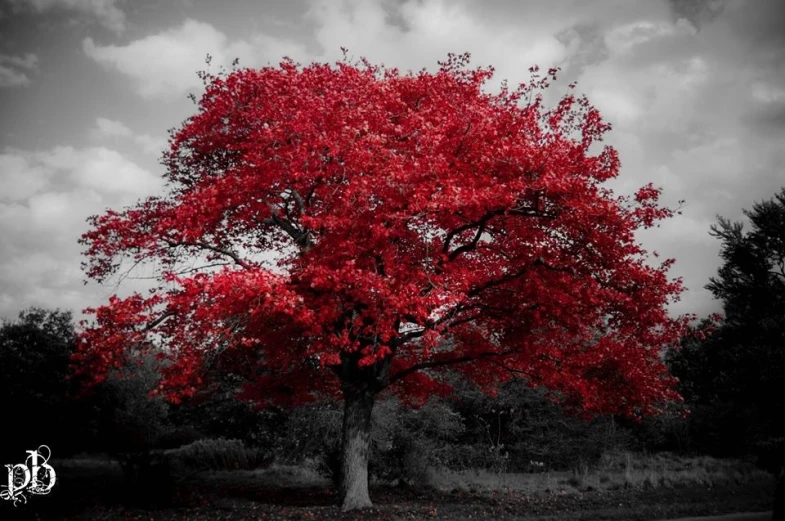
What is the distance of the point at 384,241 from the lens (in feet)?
37.1

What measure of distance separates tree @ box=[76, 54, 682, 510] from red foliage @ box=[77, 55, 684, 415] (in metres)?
0.06

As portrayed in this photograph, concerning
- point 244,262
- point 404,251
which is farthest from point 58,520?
point 404,251

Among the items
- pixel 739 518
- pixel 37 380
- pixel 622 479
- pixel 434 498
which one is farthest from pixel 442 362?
pixel 37 380

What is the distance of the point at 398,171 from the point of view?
10.5 m

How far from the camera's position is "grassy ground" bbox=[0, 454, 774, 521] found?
11.7 m

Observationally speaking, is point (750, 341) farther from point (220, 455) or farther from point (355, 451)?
point (220, 455)

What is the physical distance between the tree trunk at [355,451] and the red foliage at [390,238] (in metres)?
0.54

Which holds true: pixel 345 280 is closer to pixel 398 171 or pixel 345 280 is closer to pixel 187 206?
pixel 398 171

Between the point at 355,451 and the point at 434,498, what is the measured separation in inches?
155

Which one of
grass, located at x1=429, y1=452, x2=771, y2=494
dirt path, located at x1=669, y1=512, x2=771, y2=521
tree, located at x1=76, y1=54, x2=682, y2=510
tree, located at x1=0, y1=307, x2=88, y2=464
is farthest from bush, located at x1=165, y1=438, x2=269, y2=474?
dirt path, located at x1=669, y1=512, x2=771, y2=521

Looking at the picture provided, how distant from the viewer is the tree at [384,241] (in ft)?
34.4

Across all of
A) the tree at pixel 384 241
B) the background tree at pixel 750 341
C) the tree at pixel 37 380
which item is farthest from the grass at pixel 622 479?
the tree at pixel 37 380

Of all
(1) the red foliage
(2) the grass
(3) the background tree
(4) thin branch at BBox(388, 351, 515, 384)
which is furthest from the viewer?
(3) the background tree

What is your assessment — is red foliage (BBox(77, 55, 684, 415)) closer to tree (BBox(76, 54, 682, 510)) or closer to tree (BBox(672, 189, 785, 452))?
tree (BBox(76, 54, 682, 510))
